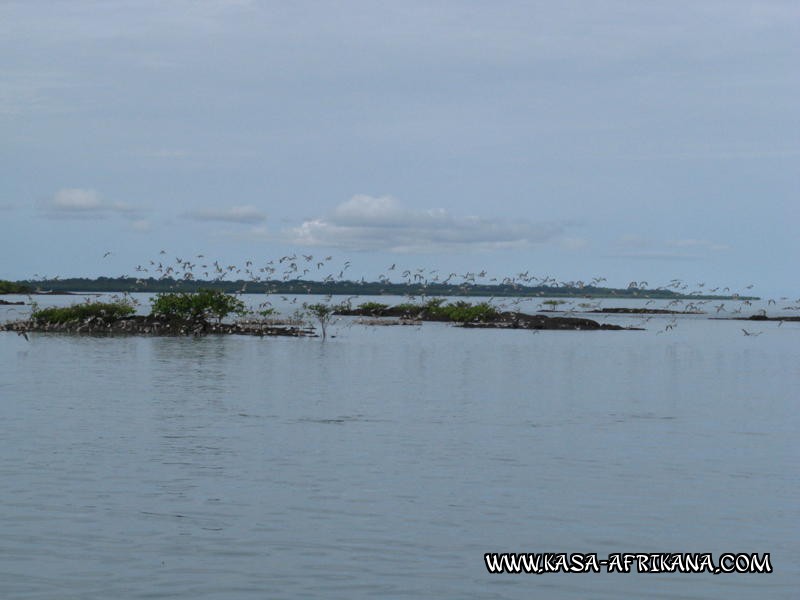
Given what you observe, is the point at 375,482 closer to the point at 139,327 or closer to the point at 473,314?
the point at 139,327

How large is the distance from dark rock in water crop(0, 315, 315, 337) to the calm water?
2702cm

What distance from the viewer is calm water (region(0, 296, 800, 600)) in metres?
13.3

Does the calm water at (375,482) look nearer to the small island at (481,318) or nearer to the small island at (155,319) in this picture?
the small island at (155,319)

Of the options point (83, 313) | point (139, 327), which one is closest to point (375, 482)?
→ point (139, 327)

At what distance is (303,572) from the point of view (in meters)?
13.4

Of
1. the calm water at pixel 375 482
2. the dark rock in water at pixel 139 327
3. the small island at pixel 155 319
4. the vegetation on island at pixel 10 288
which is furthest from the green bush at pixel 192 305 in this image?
the vegetation on island at pixel 10 288

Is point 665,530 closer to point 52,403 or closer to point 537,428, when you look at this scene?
point 537,428

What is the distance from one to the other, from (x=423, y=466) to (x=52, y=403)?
1431 cm

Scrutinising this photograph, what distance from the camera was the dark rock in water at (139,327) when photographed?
224 feet

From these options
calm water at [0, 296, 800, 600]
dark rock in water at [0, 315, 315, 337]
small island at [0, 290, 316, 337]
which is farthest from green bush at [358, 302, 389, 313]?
calm water at [0, 296, 800, 600]

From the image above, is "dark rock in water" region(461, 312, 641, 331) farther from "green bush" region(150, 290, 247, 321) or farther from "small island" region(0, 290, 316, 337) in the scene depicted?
"green bush" region(150, 290, 247, 321)

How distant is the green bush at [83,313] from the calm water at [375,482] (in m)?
28.4

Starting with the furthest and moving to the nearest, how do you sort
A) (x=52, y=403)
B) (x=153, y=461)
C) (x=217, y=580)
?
(x=52, y=403) < (x=153, y=461) < (x=217, y=580)

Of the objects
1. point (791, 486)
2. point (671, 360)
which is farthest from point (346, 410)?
point (671, 360)
